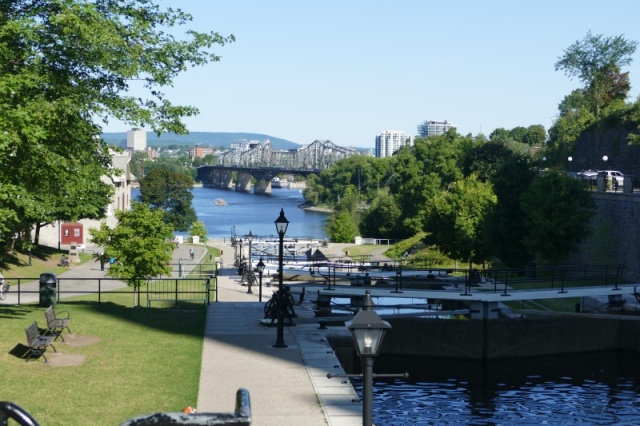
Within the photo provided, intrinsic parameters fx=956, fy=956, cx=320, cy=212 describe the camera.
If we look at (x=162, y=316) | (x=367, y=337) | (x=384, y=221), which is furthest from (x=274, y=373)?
(x=384, y=221)

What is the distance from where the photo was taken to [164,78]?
74.5ft

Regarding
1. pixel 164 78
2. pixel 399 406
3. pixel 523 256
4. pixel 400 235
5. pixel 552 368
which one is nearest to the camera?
pixel 164 78

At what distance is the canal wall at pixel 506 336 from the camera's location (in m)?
31.6

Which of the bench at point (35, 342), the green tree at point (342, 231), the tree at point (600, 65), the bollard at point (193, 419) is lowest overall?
the bench at point (35, 342)

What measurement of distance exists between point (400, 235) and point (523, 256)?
55215 mm

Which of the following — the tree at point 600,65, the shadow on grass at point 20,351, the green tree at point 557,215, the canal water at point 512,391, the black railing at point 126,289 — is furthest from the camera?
the tree at point 600,65

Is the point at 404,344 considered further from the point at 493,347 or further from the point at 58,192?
the point at 58,192

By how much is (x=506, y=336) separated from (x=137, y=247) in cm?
1270

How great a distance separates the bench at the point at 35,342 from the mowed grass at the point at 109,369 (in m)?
0.23

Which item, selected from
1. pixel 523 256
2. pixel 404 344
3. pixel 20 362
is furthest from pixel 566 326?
pixel 20 362

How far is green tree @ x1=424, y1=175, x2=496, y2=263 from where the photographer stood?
56531 millimetres

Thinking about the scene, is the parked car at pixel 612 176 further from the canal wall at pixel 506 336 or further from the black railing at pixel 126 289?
the black railing at pixel 126 289

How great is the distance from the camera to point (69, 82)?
21781 mm

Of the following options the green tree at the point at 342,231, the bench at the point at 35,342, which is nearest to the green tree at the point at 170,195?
the green tree at the point at 342,231
